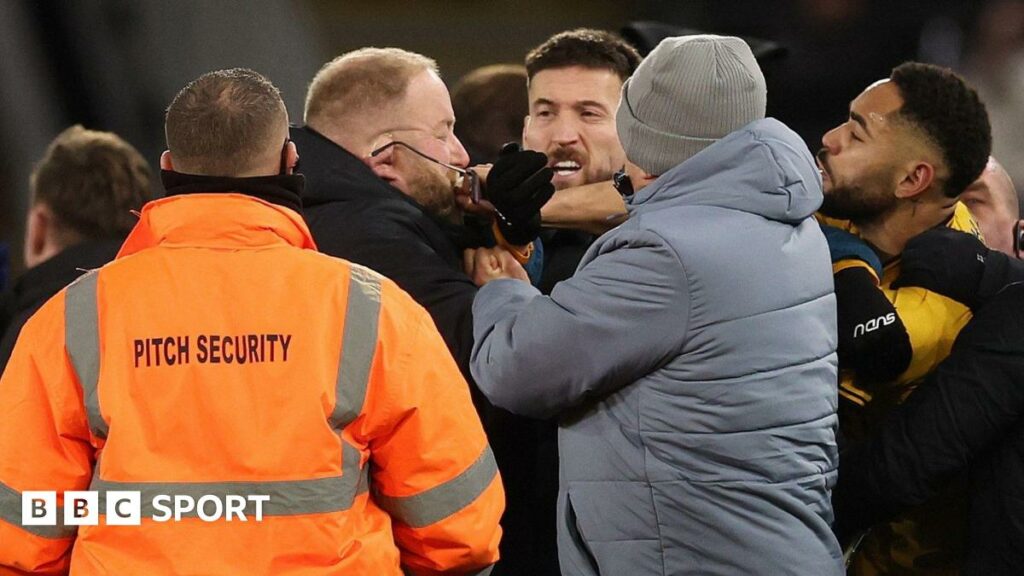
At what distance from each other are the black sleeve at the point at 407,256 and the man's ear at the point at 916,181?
2.89 ft

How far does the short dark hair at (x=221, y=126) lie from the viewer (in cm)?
202

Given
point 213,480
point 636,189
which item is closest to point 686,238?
point 636,189

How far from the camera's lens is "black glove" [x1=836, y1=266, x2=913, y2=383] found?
2439 mm

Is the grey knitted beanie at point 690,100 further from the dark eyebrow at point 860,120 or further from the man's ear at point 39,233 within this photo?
the man's ear at point 39,233

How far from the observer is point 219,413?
6.20ft

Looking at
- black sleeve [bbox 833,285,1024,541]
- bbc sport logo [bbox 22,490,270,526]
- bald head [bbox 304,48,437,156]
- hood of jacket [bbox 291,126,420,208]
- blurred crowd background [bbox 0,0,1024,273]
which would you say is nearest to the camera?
bbc sport logo [bbox 22,490,270,526]

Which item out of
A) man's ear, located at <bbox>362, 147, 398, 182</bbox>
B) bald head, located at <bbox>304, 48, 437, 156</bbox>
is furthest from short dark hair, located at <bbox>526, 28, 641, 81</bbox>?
man's ear, located at <bbox>362, 147, 398, 182</bbox>

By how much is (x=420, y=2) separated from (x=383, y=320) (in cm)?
649

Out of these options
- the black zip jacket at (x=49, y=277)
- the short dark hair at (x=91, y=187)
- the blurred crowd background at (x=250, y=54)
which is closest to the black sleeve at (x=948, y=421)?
the black zip jacket at (x=49, y=277)

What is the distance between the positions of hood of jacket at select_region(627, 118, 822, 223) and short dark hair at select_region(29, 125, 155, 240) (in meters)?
1.75

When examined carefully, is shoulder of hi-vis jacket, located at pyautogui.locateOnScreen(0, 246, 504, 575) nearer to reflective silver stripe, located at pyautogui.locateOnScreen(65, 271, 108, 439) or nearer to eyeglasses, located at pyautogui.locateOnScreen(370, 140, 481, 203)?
reflective silver stripe, located at pyautogui.locateOnScreen(65, 271, 108, 439)

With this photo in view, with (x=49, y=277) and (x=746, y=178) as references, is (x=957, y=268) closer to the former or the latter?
(x=746, y=178)

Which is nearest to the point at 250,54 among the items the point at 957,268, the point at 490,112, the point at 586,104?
the point at 490,112

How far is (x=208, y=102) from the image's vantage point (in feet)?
6.72
